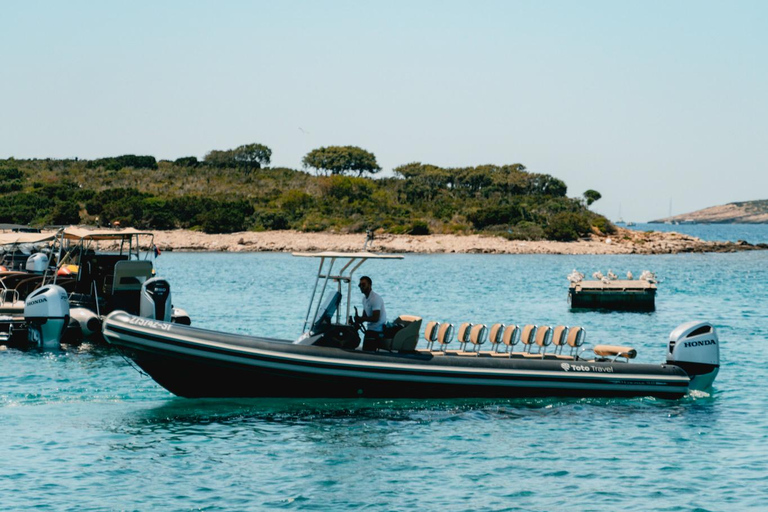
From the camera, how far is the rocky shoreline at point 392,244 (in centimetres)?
7669

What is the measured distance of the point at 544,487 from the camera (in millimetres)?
11891

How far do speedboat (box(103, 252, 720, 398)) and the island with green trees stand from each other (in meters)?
65.9

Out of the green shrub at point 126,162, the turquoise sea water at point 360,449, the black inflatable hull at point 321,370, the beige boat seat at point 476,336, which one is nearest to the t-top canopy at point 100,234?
the turquoise sea water at point 360,449

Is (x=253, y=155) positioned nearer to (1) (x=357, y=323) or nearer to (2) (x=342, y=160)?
(2) (x=342, y=160)

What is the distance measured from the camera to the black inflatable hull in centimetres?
1484

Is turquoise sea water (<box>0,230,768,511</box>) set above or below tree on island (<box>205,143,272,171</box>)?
below

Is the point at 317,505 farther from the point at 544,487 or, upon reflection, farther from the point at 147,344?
the point at 147,344

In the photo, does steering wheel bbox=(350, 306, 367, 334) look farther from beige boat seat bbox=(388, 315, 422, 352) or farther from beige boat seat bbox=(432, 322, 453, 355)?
beige boat seat bbox=(432, 322, 453, 355)

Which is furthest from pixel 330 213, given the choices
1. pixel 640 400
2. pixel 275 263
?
pixel 640 400

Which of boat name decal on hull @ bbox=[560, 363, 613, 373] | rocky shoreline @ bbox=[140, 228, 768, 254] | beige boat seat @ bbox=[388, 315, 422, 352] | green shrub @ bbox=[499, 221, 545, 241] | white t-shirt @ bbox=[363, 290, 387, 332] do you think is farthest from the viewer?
green shrub @ bbox=[499, 221, 545, 241]

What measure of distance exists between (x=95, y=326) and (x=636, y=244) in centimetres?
6720

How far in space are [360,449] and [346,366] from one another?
1.93 m

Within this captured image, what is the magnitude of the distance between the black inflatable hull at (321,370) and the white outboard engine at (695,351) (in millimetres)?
1026

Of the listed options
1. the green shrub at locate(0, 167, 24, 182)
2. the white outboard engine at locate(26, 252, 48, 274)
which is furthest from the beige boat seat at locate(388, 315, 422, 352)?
the green shrub at locate(0, 167, 24, 182)
